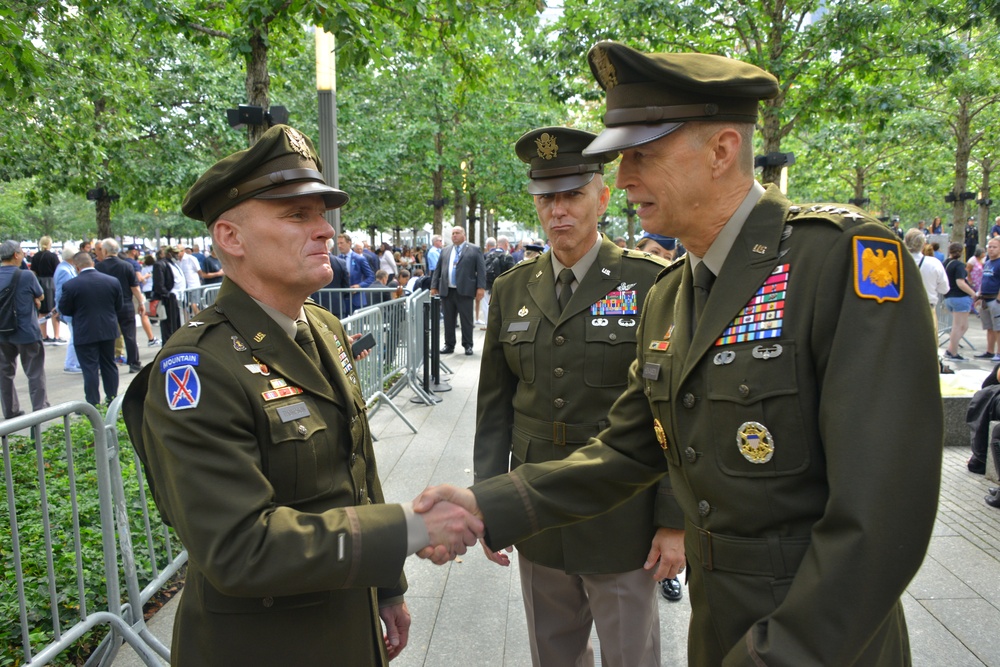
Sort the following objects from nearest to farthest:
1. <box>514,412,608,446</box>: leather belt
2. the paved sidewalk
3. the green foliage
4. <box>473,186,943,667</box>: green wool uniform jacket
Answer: <box>473,186,943,667</box>: green wool uniform jacket → <box>514,412,608,446</box>: leather belt → the paved sidewalk → the green foliage

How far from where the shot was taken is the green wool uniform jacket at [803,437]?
55.3 inches

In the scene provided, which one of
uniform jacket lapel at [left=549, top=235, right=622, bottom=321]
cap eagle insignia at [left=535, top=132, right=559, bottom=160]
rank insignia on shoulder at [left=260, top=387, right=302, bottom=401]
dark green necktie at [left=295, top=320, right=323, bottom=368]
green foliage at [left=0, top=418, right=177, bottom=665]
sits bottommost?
green foliage at [left=0, top=418, right=177, bottom=665]

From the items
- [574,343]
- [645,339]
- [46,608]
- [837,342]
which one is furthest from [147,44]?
[837,342]

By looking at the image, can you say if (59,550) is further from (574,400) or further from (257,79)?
(257,79)

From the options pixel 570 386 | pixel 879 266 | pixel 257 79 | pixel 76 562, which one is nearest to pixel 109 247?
pixel 257 79

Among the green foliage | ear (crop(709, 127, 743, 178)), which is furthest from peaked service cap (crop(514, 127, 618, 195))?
the green foliage

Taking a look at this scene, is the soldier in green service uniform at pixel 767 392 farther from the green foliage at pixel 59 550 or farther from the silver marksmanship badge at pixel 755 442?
the green foliage at pixel 59 550

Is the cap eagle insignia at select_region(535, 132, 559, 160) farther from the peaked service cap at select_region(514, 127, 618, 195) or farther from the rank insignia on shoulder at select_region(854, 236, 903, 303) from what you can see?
the rank insignia on shoulder at select_region(854, 236, 903, 303)

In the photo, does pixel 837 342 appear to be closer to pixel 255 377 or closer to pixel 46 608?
pixel 255 377

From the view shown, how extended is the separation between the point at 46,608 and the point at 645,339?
368 cm

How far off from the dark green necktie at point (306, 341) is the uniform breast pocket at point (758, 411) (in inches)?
47.4

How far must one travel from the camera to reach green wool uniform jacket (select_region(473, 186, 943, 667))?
1404 mm

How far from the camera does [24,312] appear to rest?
9.24 meters

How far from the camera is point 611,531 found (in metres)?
2.83
